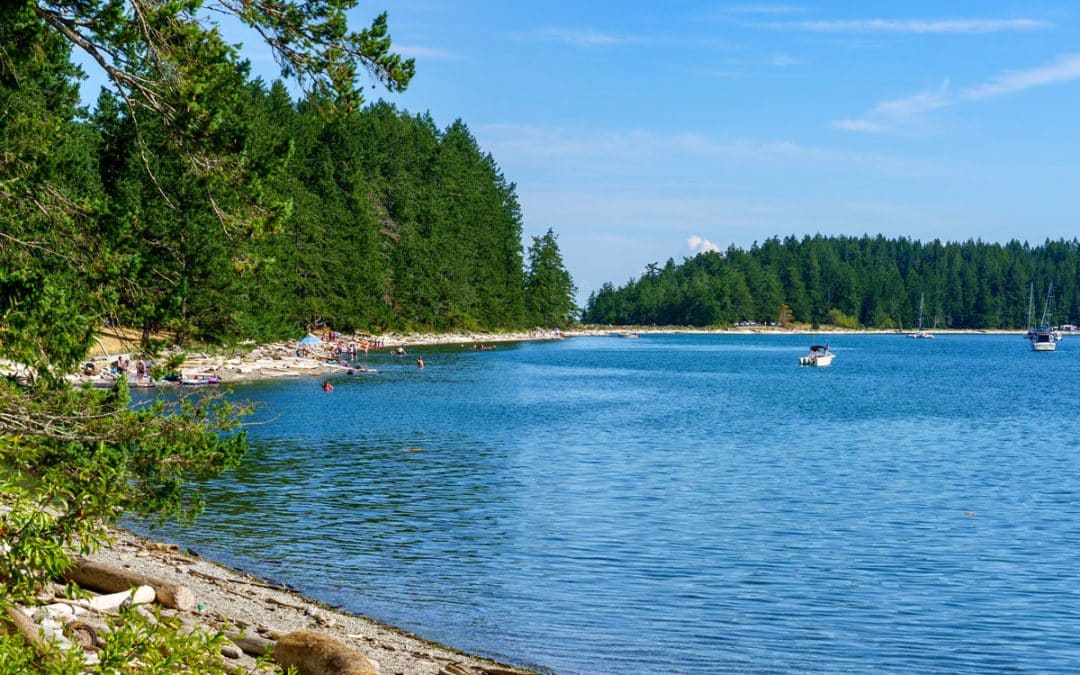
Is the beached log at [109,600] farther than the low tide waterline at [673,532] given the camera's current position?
No

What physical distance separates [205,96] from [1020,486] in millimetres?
29412

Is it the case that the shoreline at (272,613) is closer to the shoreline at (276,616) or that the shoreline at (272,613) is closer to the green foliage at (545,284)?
the shoreline at (276,616)

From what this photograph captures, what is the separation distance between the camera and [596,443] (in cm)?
4300

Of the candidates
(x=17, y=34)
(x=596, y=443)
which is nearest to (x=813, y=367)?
(x=596, y=443)

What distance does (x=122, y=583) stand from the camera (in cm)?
1472

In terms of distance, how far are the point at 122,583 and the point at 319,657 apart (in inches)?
159

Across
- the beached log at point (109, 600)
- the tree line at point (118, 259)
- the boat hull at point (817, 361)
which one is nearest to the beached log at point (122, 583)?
the beached log at point (109, 600)

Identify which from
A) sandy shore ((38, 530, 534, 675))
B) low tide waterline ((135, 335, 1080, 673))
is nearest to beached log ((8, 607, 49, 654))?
sandy shore ((38, 530, 534, 675))

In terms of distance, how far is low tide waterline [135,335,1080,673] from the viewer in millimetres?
17094

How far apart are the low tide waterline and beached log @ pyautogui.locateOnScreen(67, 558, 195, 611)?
3.84 meters

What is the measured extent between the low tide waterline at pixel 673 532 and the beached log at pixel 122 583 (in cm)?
384

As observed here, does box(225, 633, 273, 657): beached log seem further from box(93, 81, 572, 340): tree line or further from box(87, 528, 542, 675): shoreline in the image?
box(93, 81, 572, 340): tree line

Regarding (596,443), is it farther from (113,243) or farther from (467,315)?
(467,315)

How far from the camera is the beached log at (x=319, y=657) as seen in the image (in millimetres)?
12156
